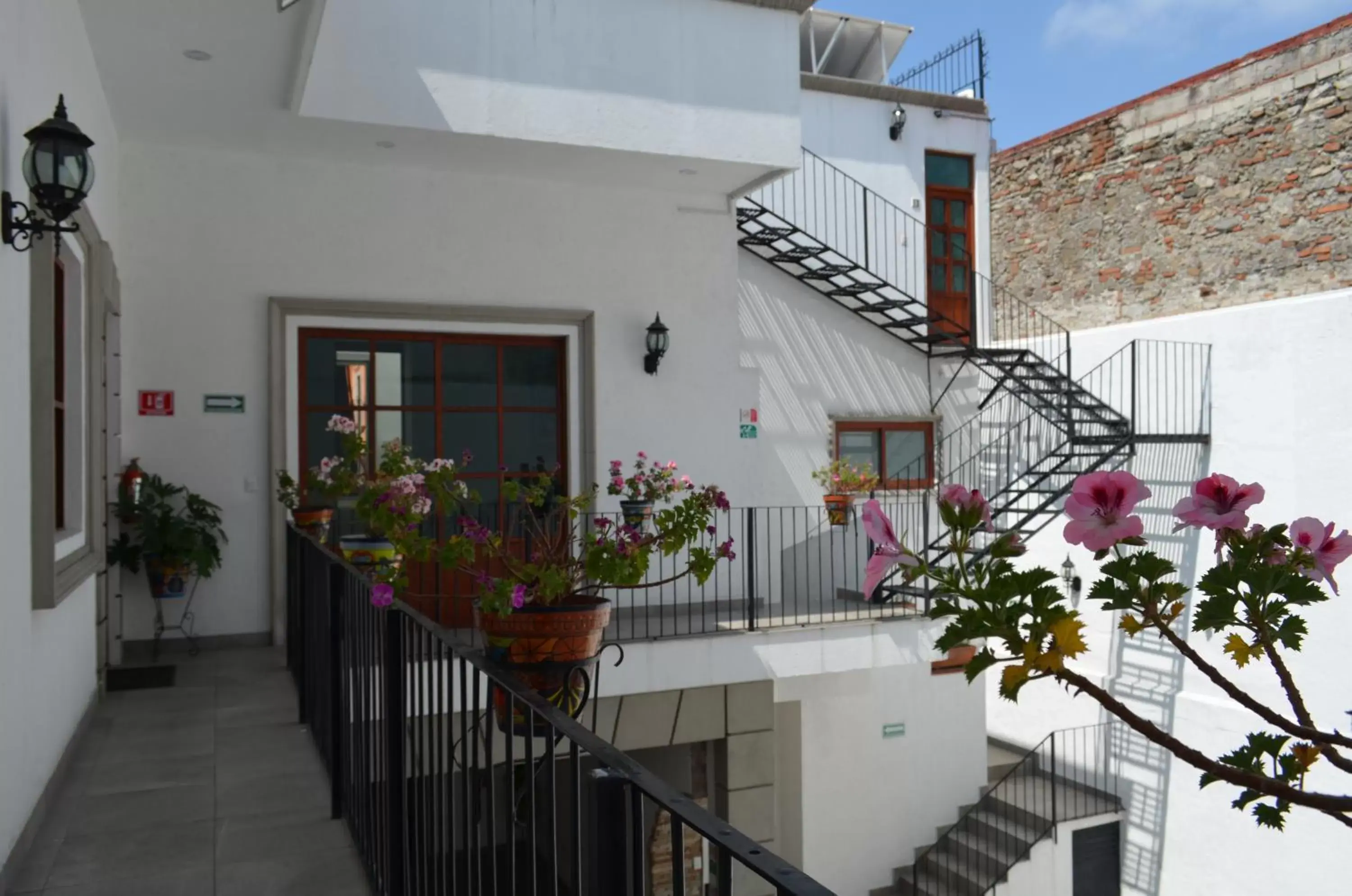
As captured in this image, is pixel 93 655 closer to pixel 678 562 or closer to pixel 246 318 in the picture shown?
pixel 246 318

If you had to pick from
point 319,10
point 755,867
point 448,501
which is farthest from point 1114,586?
point 319,10

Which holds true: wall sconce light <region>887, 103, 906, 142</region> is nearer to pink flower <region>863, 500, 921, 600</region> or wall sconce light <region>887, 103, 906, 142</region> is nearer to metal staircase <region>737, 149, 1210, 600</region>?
metal staircase <region>737, 149, 1210, 600</region>

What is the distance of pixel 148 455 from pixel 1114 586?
257 inches

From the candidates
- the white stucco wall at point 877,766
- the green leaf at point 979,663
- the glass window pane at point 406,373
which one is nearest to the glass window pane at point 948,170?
the white stucco wall at point 877,766

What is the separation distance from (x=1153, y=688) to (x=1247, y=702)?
945 cm

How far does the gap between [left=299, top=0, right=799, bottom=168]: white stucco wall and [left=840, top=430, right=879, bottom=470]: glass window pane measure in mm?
3577

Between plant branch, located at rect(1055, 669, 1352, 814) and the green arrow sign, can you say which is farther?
the green arrow sign

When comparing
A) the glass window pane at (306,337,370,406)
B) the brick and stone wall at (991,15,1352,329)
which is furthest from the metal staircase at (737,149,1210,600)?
the glass window pane at (306,337,370,406)

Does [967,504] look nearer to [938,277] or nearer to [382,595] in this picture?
[382,595]

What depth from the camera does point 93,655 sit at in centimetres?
511

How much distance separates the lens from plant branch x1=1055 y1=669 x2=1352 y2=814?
1.48m

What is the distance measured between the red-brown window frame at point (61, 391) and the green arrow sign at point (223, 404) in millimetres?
2239

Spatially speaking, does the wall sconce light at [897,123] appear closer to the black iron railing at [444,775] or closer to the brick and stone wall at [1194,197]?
the brick and stone wall at [1194,197]

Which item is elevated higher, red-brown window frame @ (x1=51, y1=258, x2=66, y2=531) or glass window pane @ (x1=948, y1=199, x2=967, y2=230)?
glass window pane @ (x1=948, y1=199, x2=967, y2=230)
